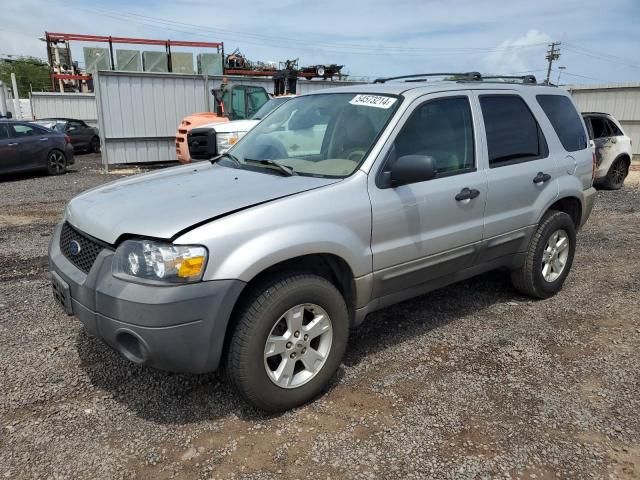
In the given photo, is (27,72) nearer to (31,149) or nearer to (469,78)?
(31,149)

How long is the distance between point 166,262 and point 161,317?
266 millimetres

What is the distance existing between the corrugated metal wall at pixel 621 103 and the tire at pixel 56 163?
56.3ft

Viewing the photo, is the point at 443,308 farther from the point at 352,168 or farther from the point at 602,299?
the point at 352,168

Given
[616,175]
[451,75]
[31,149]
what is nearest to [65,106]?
[31,149]

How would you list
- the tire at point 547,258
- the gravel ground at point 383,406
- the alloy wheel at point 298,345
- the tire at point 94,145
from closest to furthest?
1. the gravel ground at point 383,406
2. the alloy wheel at point 298,345
3. the tire at point 547,258
4. the tire at point 94,145

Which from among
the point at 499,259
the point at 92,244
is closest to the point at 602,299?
the point at 499,259

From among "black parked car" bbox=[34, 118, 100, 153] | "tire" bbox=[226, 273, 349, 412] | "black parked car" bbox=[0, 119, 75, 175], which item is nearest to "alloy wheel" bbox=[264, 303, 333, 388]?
"tire" bbox=[226, 273, 349, 412]


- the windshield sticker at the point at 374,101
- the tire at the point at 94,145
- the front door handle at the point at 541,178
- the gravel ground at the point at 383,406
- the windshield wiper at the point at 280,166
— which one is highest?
the windshield sticker at the point at 374,101

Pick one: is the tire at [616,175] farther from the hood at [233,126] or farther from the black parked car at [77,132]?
the black parked car at [77,132]

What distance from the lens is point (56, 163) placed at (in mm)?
13289

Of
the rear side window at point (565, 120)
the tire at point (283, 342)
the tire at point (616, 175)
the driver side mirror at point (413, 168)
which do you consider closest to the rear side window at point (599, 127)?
the tire at point (616, 175)

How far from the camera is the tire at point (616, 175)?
11.1 metres

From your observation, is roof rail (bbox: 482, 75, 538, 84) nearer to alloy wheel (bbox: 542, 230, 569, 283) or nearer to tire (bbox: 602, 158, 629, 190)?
alloy wheel (bbox: 542, 230, 569, 283)

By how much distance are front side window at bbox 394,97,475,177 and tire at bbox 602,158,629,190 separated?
8.89 metres
